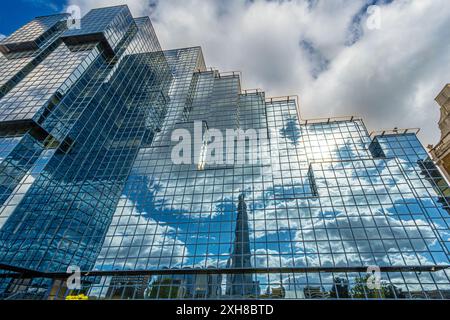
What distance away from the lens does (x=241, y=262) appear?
32.0 metres

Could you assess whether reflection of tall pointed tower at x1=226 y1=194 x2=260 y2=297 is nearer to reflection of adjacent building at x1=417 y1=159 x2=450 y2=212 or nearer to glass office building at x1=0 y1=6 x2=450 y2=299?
glass office building at x1=0 y1=6 x2=450 y2=299

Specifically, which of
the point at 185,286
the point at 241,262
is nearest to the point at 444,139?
the point at 241,262

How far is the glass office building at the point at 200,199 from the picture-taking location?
3047 centimetres

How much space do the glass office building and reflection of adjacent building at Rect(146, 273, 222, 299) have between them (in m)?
0.14

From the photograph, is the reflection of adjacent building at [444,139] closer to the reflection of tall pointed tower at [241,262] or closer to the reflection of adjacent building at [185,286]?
the reflection of tall pointed tower at [241,262]

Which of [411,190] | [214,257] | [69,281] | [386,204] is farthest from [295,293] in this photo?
[69,281]

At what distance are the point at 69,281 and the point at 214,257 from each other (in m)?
21.7

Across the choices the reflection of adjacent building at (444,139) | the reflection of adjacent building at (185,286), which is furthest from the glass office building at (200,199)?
the reflection of adjacent building at (444,139)

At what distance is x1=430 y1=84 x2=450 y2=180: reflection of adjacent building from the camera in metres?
41.5

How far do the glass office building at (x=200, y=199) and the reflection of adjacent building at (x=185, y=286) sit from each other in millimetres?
143

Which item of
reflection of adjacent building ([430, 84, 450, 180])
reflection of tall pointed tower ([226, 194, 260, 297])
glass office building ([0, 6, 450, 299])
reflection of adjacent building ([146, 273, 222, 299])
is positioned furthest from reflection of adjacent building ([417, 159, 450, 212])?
reflection of adjacent building ([146, 273, 222, 299])
